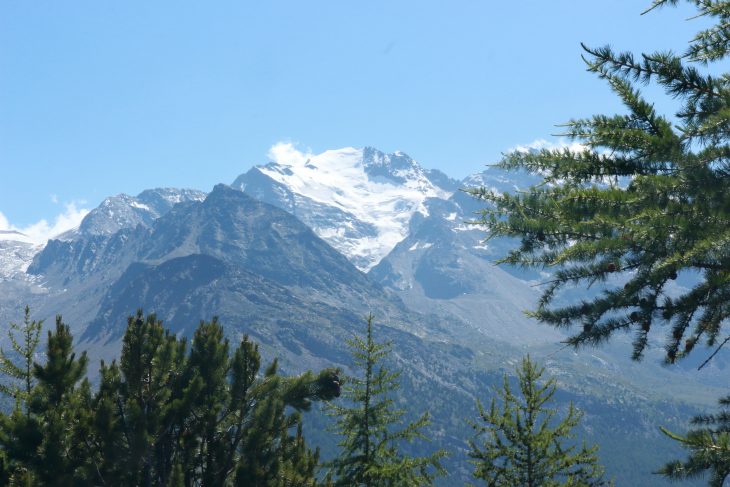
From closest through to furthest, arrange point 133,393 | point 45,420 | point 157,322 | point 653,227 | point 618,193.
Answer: point 653,227 < point 618,193 < point 45,420 < point 133,393 < point 157,322

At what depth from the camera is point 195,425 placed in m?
18.0

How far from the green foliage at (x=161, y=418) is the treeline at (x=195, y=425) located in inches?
1.3

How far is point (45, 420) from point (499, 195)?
41.9 ft

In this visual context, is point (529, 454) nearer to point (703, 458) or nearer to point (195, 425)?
point (195, 425)

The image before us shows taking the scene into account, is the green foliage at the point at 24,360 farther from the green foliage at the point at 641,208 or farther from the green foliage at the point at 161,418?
the green foliage at the point at 641,208

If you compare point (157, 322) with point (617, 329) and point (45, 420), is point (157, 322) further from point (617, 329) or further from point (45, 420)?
point (617, 329)

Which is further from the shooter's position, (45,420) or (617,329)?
(45,420)

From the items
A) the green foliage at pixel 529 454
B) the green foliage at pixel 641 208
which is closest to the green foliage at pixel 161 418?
the green foliage at pixel 529 454

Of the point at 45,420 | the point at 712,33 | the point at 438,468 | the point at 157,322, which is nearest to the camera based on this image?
the point at 712,33

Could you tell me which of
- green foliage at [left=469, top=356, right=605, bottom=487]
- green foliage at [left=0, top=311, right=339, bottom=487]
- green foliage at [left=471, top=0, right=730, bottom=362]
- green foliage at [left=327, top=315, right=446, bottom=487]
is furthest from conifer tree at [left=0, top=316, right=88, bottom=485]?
green foliage at [left=471, top=0, right=730, bottom=362]

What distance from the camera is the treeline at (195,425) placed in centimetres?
1515

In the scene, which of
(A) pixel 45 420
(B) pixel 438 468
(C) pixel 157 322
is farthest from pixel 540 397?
(A) pixel 45 420

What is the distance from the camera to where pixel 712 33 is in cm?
733

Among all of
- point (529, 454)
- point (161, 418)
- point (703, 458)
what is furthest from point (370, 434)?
point (703, 458)
